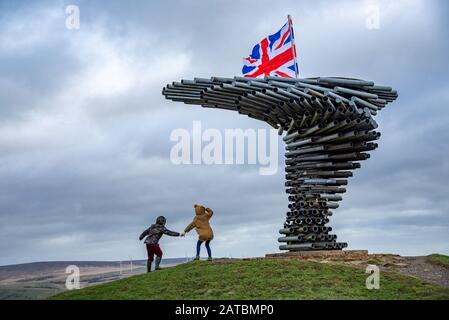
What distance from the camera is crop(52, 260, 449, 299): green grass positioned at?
1564cm

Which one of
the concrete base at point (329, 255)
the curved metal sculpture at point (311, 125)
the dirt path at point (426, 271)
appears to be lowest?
the dirt path at point (426, 271)

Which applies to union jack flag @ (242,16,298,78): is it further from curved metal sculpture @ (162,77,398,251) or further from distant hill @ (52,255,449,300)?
distant hill @ (52,255,449,300)

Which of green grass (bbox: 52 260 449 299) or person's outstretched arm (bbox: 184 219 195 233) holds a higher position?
person's outstretched arm (bbox: 184 219 195 233)

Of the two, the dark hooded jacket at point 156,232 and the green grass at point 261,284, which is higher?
the dark hooded jacket at point 156,232

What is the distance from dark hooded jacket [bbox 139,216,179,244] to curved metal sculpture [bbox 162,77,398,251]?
191 inches

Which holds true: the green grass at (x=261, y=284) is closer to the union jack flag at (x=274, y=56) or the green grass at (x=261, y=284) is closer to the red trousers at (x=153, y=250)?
the red trousers at (x=153, y=250)

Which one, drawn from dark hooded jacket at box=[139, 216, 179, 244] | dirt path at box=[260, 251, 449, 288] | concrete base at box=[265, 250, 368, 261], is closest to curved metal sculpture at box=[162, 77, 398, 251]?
concrete base at box=[265, 250, 368, 261]

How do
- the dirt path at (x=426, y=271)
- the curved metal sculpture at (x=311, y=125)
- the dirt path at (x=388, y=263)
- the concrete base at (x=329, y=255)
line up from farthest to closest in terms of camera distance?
the curved metal sculpture at (x=311, y=125)
the concrete base at (x=329, y=255)
the dirt path at (x=388, y=263)
the dirt path at (x=426, y=271)

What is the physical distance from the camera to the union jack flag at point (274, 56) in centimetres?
2303

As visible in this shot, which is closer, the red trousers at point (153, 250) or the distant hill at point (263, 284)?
the distant hill at point (263, 284)

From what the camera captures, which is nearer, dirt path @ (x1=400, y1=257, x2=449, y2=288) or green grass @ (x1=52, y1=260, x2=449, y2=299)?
green grass @ (x1=52, y1=260, x2=449, y2=299)

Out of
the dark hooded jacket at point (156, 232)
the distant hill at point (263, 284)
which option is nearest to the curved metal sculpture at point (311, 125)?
A: the distant hill at point (263, 284)

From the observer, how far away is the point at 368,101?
23344 mm
